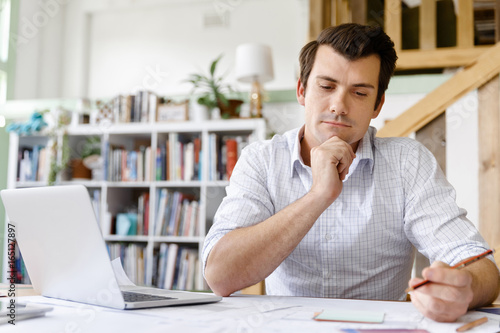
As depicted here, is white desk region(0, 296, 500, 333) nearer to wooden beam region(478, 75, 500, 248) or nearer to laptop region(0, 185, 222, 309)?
laptop region(0, 185, 222, 309)

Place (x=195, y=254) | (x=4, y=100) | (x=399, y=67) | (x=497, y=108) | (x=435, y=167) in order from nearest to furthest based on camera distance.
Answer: (x=435, y=167) → (x=497, y=108) → (x=399, y=67) → (x=195, y=254) → (x=4, y=100)

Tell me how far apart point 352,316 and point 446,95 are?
129 centimetres

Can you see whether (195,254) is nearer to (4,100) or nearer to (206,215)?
(206,215)

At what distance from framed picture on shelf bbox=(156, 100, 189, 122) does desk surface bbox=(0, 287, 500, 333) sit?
2.54 meters

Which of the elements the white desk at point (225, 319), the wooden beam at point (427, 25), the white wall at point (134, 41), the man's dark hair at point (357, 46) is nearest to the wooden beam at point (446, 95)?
the man's dark hair at point (357, 46)

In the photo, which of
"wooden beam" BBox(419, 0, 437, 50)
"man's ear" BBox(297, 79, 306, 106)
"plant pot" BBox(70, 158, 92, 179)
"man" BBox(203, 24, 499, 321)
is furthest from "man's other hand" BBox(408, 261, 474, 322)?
"plant pot" BBox(70, 158, 92, 179)

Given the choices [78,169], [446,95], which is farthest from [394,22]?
[78,169]

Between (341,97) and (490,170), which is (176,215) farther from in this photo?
(341,97)

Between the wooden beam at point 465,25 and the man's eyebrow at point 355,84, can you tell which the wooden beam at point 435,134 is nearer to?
the man's eyebrow at point 355,84

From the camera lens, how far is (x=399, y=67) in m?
2.91

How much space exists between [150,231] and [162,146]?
0.61 metres

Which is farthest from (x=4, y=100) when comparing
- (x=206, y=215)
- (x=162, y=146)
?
(x=206, y=215)

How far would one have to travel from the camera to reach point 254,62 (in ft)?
10.9

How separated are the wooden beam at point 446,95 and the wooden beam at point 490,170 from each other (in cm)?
10
